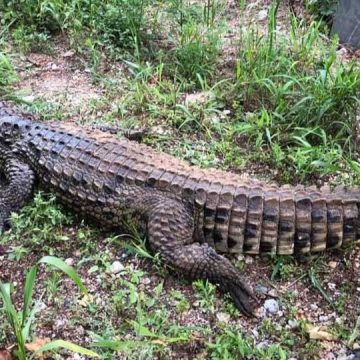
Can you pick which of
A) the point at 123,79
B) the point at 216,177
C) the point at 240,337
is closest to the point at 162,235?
the point at 216,177

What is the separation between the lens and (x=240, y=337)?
3496 millimetres

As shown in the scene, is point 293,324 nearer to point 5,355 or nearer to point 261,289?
point 261,289

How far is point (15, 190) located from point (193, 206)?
53.8 inches

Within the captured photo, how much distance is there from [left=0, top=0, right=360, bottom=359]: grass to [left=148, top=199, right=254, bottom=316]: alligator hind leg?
0.29 feet

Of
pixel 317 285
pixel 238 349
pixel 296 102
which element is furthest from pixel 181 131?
pixel 238 349

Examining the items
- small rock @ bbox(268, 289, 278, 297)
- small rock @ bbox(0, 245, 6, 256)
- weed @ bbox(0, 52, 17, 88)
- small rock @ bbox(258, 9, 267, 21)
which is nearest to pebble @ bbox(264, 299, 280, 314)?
small rock @ bbox(268, 289, 278, 297)

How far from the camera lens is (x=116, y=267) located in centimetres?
403

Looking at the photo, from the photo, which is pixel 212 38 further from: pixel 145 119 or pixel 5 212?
pixel 5 212

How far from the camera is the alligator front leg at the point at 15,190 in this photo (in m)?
4.44

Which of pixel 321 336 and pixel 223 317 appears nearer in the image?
pixel 321 336

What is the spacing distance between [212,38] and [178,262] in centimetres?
257

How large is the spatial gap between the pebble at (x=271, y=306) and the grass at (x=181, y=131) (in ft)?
0.15

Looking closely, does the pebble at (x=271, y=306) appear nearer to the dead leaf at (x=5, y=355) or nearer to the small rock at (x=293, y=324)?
the small rock at (x=293, y=324)

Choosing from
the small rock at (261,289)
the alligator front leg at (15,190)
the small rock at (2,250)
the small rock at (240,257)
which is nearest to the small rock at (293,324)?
the small rock at (261,289)
